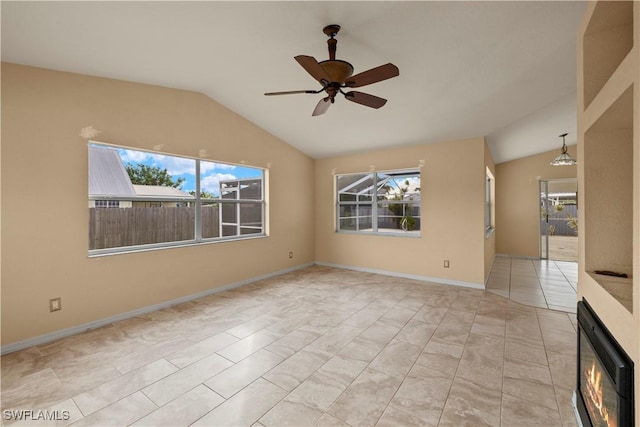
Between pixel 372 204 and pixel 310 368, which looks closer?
pixel 310 368

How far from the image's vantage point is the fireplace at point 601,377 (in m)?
1.09

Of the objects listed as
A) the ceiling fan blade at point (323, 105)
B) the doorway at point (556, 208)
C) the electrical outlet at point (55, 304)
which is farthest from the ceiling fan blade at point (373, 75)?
the doorway at point (556, 208)

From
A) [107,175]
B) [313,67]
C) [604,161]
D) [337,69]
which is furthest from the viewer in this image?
[107,175]

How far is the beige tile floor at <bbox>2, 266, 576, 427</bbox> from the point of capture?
71.1 inches

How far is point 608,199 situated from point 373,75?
68.7 inches

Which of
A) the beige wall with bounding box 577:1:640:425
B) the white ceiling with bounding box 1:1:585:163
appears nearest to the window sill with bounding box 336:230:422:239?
the white ceiling with bounding box 1:1:585:163

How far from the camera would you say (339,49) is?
2.68m

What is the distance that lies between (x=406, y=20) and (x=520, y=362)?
9.63ft

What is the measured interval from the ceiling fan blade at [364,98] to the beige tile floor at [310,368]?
231 centimetres

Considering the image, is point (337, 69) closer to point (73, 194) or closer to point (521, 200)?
point (73, 194)

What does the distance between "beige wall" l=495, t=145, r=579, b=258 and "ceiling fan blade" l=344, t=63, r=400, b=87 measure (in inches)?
251

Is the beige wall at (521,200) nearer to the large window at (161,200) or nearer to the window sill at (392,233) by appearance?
the window sill at (392,233)

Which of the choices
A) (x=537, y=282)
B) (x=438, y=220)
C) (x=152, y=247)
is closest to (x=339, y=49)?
(x=152, y=247)

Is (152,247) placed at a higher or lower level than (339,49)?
lower
